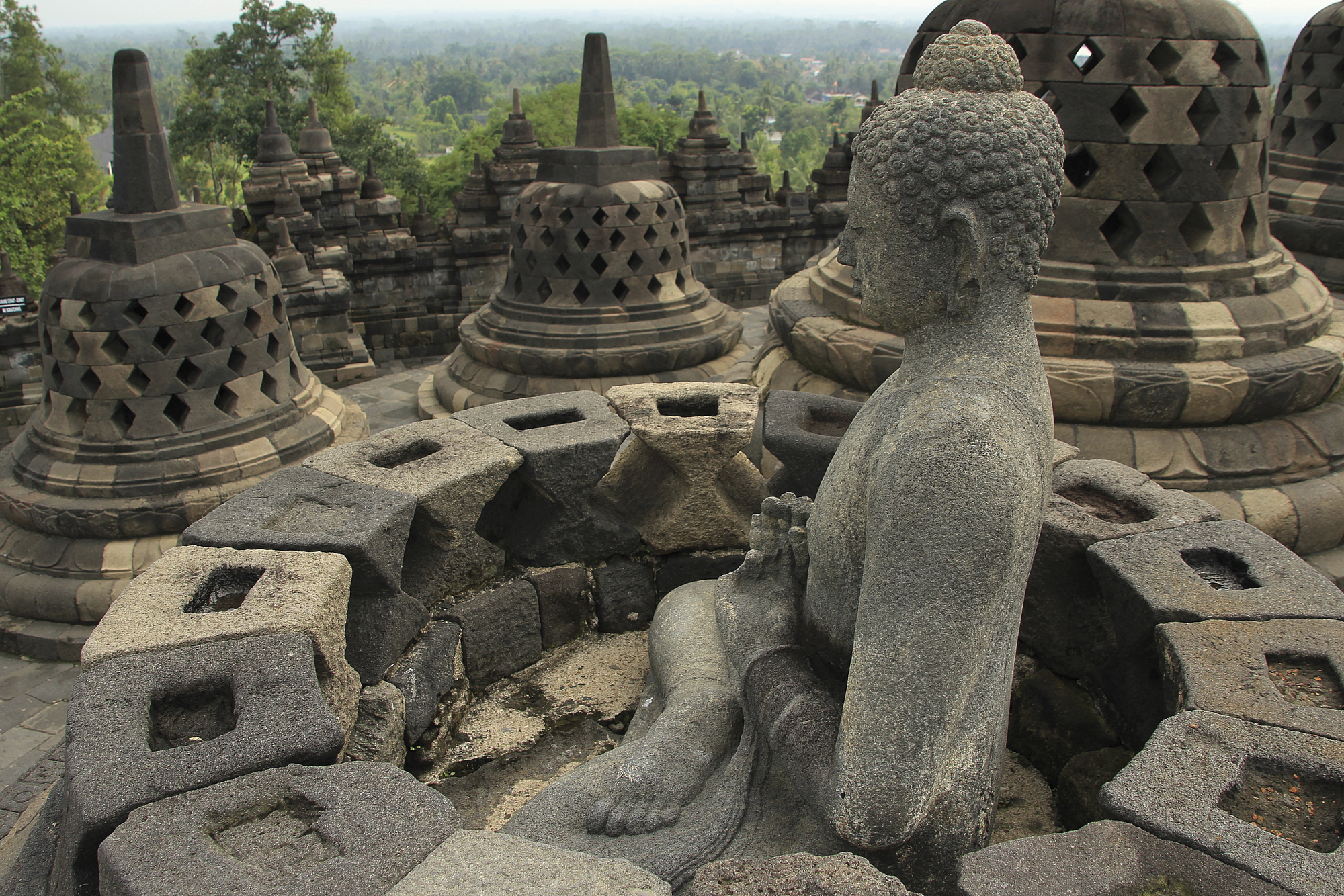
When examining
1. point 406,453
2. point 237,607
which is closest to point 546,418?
point 406,453

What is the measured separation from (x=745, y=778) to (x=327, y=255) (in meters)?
11.0

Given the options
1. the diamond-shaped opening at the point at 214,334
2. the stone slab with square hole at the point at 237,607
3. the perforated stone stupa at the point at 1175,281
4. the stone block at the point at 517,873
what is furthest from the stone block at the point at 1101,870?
the diamond-shaped opening at the point at 214,334

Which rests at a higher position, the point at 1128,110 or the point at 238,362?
the point at 1128,110

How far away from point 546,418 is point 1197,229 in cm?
272

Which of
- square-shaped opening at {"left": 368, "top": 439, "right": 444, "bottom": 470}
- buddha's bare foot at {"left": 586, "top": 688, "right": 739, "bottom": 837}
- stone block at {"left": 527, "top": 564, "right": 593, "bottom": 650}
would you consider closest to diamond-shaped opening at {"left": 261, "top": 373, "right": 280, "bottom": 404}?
square-shaped opening at {"left": 368, "top": 439, "right": 444, "bottom": 470}

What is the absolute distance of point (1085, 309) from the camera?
3.79 meters

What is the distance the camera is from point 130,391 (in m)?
5.50

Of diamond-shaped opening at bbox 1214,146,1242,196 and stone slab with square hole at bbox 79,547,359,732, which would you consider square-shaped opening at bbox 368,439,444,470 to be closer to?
stone slab with square hole at bbox 79,547,359,732

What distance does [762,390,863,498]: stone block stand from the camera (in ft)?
9.75

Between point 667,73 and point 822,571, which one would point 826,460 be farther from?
point 667,73

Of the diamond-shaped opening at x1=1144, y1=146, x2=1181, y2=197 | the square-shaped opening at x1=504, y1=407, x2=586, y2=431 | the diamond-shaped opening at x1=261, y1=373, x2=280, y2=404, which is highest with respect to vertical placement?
the diamond-shaped opening at x1=1144, y1=146, x2=1181, y2=197

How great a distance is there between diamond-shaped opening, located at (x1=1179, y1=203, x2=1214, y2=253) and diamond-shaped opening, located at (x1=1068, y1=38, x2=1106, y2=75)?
2.26 ft

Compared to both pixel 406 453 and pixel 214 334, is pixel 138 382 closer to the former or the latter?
pixel 214 334

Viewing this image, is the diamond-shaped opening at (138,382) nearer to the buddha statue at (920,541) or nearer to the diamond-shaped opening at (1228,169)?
the buddha statue at (920,541)
